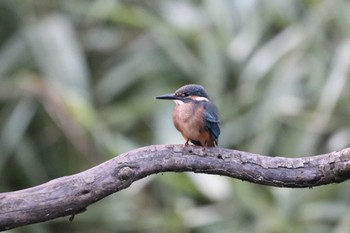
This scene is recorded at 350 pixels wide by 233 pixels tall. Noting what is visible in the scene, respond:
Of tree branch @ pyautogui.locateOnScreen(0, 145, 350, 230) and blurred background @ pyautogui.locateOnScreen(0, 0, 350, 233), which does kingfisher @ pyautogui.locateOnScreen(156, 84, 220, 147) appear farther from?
blurred background @ pyautogui.locateOnScreen(0, 0, 350, 233)

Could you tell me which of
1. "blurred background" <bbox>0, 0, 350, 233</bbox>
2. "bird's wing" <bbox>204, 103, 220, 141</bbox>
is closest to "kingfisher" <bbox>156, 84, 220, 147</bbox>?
"bird's wing" <bbox>204, 103, 220, 141</bbox>

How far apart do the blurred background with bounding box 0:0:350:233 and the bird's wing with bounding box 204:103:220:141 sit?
1.23m

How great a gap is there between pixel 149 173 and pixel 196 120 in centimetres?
33

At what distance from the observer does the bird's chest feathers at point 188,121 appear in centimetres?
239

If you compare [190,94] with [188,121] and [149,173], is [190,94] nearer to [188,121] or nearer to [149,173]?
[188,121]

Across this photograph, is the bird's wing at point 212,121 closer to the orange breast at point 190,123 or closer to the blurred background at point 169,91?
the orange breast at point 190,123

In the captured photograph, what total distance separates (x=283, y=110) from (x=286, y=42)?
1.24 feet

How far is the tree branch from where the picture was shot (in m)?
2.03

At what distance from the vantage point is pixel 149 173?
6.97ft

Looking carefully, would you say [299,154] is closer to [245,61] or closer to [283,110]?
[283,110]

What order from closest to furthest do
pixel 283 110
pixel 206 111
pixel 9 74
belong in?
pixel 206 111
pixel 283 110
pixel 9 74

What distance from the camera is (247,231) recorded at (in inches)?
146

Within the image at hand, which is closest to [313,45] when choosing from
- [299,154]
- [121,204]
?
[299,154]

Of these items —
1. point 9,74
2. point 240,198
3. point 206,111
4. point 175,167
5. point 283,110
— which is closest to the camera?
point 175,167
